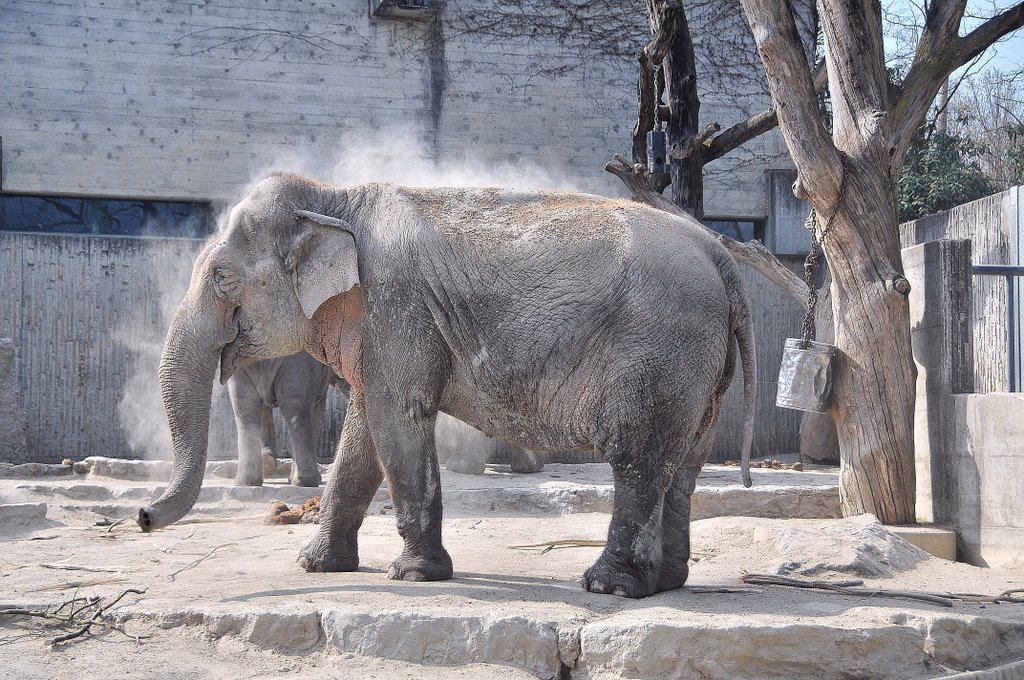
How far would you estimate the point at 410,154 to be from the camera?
16812mm

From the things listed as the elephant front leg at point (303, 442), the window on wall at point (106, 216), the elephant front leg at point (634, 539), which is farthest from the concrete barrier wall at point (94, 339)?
the elephant front leg at point (634, 539)

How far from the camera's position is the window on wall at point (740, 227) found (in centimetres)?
1800

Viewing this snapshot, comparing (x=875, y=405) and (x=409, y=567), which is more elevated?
(x=875, y=405)

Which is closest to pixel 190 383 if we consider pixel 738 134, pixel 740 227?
pixel 738 134

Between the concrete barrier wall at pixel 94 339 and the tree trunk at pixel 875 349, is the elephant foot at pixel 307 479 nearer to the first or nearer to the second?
the concrete barrier wall at pixel 94 339

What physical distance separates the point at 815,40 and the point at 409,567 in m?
13.9

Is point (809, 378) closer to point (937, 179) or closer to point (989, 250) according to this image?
point (989, 250)

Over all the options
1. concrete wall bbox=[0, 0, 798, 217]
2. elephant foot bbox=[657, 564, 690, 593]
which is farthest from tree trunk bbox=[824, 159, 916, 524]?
concrete wall bbox=[0, 0, 798, 217]

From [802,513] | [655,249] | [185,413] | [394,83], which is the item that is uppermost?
[394,83]

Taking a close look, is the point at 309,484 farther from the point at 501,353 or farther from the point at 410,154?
the point at 410,154

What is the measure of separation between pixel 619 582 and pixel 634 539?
0.23 meters

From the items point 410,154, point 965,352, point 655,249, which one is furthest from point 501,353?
point 410,154

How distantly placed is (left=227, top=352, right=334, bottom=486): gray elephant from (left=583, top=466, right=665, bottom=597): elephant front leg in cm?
553

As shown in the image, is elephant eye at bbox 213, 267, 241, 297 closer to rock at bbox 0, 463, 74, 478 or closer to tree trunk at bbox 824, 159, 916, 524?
tree trunk at bbox 824, 159, 916, 524
